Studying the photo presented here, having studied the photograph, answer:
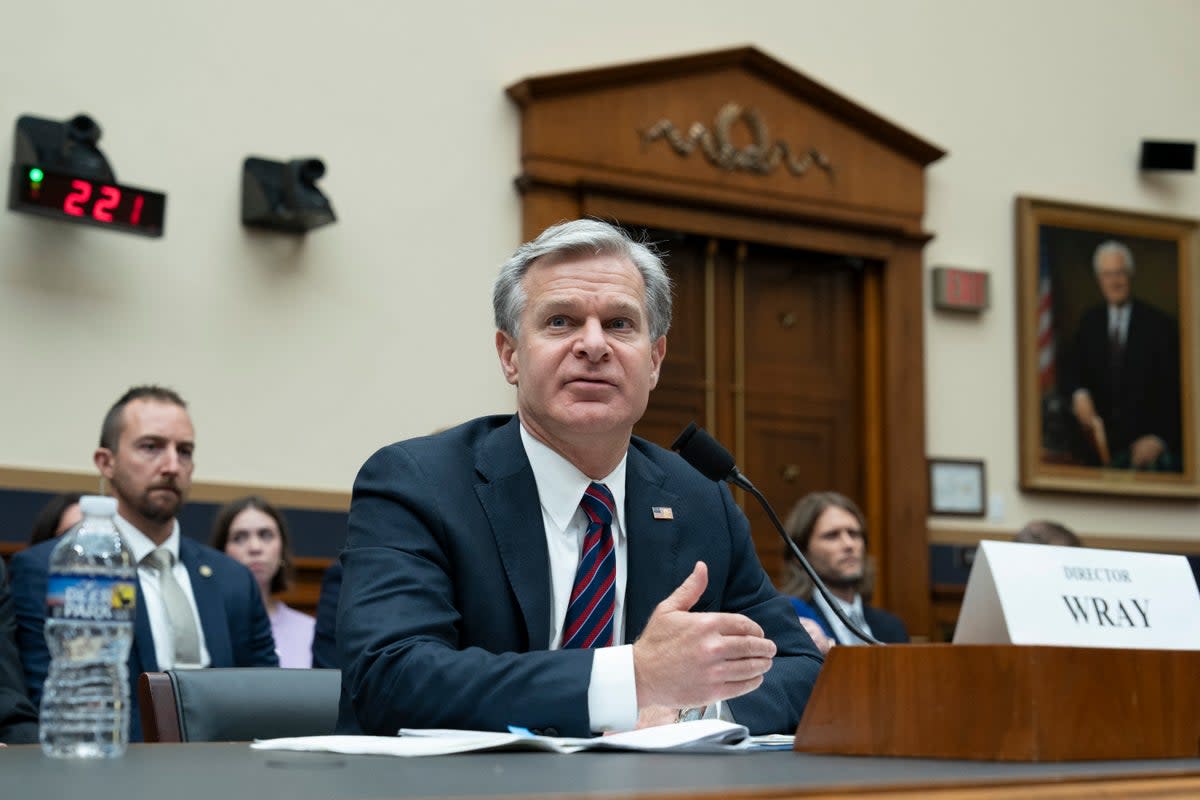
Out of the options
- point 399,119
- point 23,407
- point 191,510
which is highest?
point 399,119

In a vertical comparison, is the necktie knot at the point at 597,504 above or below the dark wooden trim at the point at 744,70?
below

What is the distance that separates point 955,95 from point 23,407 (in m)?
4.53

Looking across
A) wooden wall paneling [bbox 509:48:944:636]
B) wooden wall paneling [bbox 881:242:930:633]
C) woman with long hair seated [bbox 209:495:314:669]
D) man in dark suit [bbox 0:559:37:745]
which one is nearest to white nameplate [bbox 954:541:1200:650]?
man in dark suit [bbox 0:559:37:745]

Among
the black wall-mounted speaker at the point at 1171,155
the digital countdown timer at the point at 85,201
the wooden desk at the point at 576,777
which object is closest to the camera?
the wooden desk at the point at 576,777

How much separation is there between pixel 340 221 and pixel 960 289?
9.83 feet

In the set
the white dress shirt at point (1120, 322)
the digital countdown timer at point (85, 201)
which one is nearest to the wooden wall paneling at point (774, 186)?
the white dress shirt at point (1120, 322)

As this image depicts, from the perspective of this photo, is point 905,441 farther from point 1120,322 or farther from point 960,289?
point 1120,322

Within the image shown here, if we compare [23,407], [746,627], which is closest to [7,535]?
[23,407]

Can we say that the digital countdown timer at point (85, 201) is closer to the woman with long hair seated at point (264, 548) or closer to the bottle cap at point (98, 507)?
the woman with long hair seated at point (264, 548)

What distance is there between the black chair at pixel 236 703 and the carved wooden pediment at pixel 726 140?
4.27 m

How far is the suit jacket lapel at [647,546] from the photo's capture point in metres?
2.17

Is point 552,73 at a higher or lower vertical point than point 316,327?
higher

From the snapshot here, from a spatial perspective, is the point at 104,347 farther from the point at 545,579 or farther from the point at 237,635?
the point at 545,579

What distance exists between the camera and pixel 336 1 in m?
6.10
